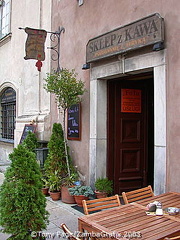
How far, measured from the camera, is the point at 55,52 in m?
7.14

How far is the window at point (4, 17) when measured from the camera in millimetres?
10533

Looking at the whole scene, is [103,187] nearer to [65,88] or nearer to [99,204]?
[65,88]

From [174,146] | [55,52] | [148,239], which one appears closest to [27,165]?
[148,239]

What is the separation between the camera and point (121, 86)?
5789 millimetres

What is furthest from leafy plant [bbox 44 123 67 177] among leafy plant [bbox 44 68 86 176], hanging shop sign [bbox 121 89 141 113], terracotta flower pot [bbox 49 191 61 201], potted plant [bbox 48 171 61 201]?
hanging shop sign [bbox 121 89 141 113]

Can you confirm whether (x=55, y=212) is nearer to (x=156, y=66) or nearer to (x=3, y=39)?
(x=156, y=66)

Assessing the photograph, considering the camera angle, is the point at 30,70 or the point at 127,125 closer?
the point at 127,125

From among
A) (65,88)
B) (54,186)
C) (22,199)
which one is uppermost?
(65,88)

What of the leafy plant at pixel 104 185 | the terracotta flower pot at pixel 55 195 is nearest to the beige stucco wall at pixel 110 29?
the leafy plant at pixel 104 185

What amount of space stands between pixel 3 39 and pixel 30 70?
283 cm

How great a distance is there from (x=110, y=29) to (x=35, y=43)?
7.39 ft

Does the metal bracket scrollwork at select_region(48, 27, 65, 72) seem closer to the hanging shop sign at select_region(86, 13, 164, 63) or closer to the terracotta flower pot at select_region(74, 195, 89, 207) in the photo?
the hanging shop sign at select_region(86, 13, 164, 63)

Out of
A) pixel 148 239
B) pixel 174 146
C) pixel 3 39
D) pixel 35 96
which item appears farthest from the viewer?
pixel 3 39

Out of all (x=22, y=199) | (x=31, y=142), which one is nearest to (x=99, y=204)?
(x=22, y=199)
